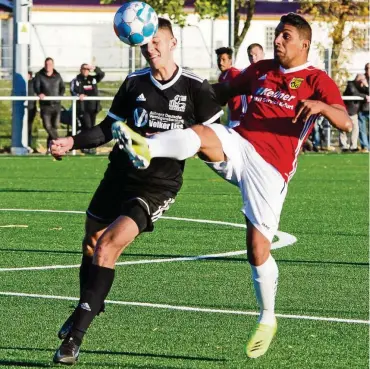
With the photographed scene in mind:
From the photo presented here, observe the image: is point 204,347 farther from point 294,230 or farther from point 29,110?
point 29,110

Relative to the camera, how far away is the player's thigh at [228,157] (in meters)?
7.63

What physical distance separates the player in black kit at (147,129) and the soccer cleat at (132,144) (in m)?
0.67

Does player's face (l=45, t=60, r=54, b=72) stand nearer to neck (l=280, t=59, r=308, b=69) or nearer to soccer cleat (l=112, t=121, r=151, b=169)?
neck (l=280, t=59, r=308, b=69)

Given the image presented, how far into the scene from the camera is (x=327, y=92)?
7.71 meters

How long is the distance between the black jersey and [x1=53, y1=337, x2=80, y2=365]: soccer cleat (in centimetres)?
133

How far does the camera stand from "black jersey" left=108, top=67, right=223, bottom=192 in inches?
313

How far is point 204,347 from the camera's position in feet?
25.0

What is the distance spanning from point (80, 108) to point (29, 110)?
137 cm

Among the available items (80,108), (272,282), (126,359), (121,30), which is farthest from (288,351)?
(80,108)

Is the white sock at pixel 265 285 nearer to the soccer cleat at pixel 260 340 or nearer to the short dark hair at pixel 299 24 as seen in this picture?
the soccer cleat at pixel 260 340

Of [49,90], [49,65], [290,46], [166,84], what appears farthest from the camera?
[49,90]

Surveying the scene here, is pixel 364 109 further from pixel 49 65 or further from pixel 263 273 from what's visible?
pixel 263 273

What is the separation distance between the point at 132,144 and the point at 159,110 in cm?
107

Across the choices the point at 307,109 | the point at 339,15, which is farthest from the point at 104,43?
the point at 307,109
